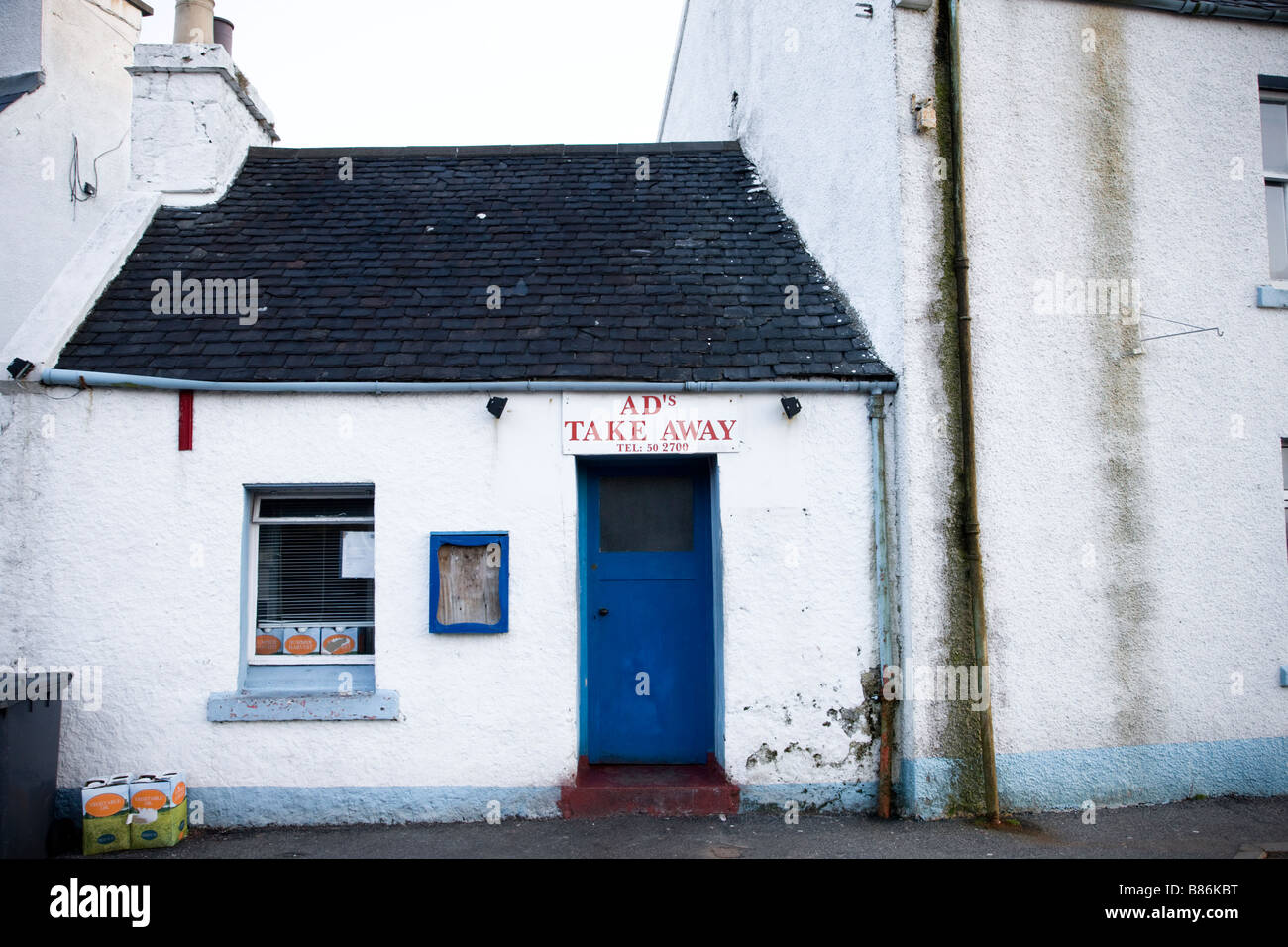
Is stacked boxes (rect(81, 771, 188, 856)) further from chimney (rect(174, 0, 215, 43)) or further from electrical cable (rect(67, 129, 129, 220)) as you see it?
electrical cable (rect(67, 129, 129, 220))

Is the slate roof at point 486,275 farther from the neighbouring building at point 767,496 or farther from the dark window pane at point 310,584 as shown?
the dark window pane at point 310,584

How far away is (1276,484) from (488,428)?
5.89 m

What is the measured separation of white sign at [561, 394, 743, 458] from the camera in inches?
242

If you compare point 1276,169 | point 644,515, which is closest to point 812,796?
point 644,515

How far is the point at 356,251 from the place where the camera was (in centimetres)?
734

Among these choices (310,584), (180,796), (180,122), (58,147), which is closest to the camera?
(180,796)

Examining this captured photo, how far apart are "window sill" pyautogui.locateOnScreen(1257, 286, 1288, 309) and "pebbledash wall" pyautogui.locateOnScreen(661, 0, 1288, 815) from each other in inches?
1.9

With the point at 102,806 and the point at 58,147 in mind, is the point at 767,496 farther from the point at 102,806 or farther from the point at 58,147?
the point at 58,147

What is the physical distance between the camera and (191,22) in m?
8.39

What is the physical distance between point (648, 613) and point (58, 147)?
345 inches

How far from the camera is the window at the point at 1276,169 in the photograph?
7.00 meters

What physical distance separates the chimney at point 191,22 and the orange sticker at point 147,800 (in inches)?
274

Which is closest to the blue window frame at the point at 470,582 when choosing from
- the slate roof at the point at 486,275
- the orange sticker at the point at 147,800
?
the slate roof at the point at 486,275

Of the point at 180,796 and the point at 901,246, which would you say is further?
the point at 901,246
